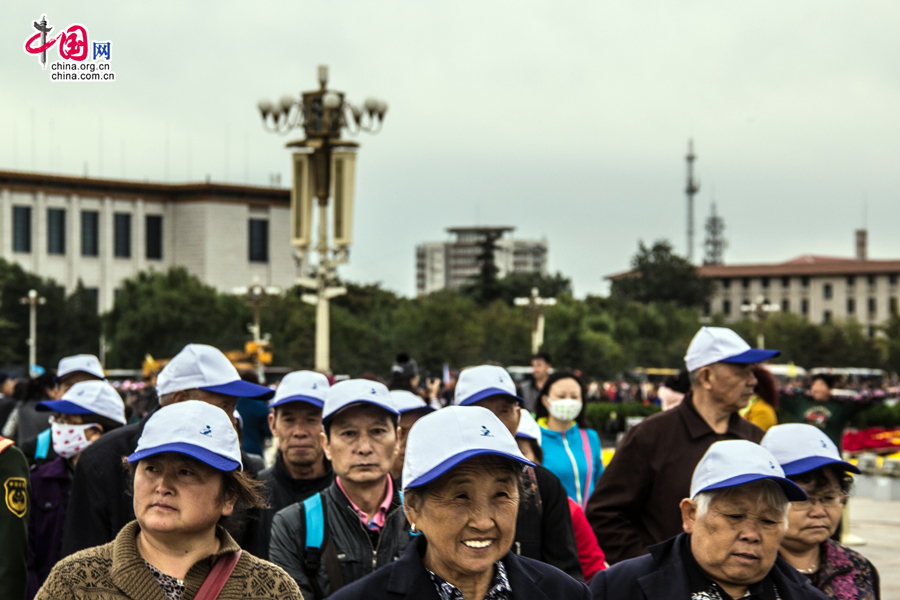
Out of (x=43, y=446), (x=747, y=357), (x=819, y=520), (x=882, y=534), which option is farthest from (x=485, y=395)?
(x=882, y=534)

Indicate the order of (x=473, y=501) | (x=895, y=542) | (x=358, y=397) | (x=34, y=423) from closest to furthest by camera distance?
(x=473, y=501)
(x=358, y=397)
(x=34, y=423)
(x=895, y=542)

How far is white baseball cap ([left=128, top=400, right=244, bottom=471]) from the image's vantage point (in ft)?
9.92

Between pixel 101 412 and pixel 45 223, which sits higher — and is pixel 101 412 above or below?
below

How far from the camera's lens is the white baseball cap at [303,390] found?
17.6 ft

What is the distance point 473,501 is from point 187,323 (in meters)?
68.5

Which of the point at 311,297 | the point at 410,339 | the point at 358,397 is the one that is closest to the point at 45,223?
the point at 410,339

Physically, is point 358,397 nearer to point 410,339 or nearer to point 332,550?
point 332,550

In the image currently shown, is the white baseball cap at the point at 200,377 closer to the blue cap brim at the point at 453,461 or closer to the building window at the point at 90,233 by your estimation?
the blue cap brim at the point at 453,461

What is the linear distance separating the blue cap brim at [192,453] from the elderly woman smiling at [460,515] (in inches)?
21.0

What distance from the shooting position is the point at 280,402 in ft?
17.7

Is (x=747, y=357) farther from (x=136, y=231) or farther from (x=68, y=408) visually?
(x=136, y=231)

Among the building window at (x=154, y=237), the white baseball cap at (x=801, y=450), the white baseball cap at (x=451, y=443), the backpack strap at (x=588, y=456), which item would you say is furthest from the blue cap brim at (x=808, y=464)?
the building window at (x=154, y=237)

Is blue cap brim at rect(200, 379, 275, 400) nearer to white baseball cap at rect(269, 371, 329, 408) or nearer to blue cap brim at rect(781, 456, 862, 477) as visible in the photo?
white baseball cap at rect(269, 371, 329, 408)

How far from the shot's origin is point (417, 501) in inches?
111
